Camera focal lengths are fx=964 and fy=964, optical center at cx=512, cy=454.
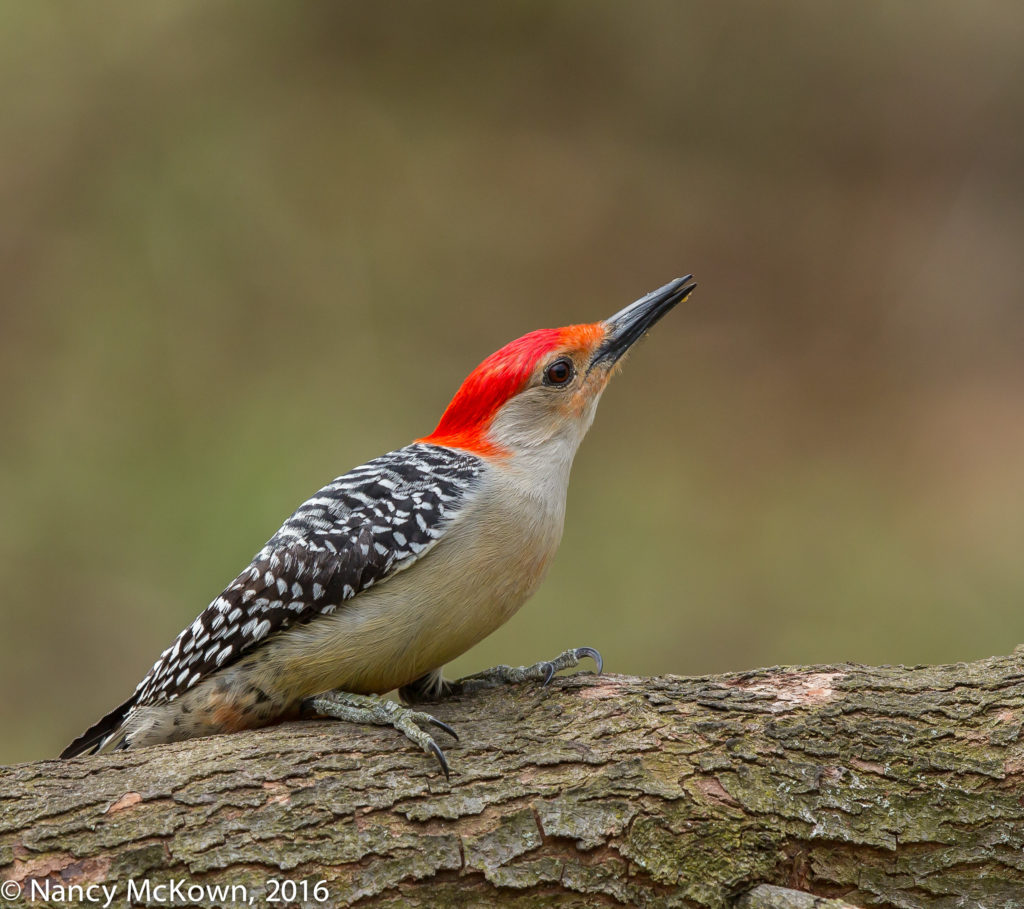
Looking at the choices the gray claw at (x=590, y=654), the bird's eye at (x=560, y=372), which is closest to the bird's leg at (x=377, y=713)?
the gray claw at (x=590, y=654)

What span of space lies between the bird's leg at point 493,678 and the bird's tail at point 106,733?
869 mm

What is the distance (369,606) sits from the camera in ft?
8.84

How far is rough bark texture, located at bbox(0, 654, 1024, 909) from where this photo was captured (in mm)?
2168

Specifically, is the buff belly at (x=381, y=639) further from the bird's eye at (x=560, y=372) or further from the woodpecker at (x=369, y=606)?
the bird's eye at (x=560, y=372)

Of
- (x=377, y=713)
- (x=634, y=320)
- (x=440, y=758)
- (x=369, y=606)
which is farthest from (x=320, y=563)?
(x=634, y=320)

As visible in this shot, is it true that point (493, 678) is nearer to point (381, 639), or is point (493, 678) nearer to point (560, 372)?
point (381, 639)

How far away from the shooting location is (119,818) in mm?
2232

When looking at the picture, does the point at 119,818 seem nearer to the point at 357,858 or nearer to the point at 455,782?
the point at 357,858

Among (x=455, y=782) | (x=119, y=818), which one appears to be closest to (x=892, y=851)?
(x=455, y=782)

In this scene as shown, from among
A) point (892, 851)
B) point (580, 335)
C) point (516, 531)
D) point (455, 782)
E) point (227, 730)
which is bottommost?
point (892, 851)

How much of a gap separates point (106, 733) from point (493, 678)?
1226 mm

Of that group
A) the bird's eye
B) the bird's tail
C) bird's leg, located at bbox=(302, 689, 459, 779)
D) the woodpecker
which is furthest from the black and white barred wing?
the bird's eye

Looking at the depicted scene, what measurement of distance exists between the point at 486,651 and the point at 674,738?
353 centimetres

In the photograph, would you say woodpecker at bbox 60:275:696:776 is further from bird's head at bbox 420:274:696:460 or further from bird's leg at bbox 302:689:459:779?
bird's head at bbox 420:274:696:460
